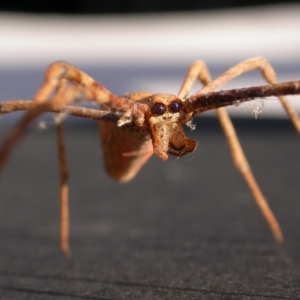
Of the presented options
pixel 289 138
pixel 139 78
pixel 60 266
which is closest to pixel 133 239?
pixel 60 266

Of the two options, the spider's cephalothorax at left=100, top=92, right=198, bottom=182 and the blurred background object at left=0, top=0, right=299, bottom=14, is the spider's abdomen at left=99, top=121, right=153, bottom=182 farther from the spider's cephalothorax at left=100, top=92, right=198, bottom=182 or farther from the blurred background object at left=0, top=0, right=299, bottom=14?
the blurred background object at left=0, top=0, right=299, bottom=14

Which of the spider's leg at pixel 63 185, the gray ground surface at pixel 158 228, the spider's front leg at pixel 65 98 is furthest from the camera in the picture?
the spider's leg at pixel 63 185

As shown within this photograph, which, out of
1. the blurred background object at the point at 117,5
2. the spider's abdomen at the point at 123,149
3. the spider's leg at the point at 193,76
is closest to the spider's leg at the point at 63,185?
the spider's abdomen at the point at 123,149

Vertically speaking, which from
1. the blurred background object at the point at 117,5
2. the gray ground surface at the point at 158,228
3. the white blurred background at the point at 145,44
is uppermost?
the blurred background object at the point at 117,5

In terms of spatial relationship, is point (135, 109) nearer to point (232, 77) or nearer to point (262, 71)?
point (232, 77)

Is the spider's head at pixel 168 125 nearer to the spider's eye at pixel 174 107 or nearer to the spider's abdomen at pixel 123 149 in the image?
the spider's eye at pixel 174 107

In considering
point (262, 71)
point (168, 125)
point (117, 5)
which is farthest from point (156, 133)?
point (117, 5)

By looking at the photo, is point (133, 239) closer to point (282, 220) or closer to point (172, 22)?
point (282, 220)
